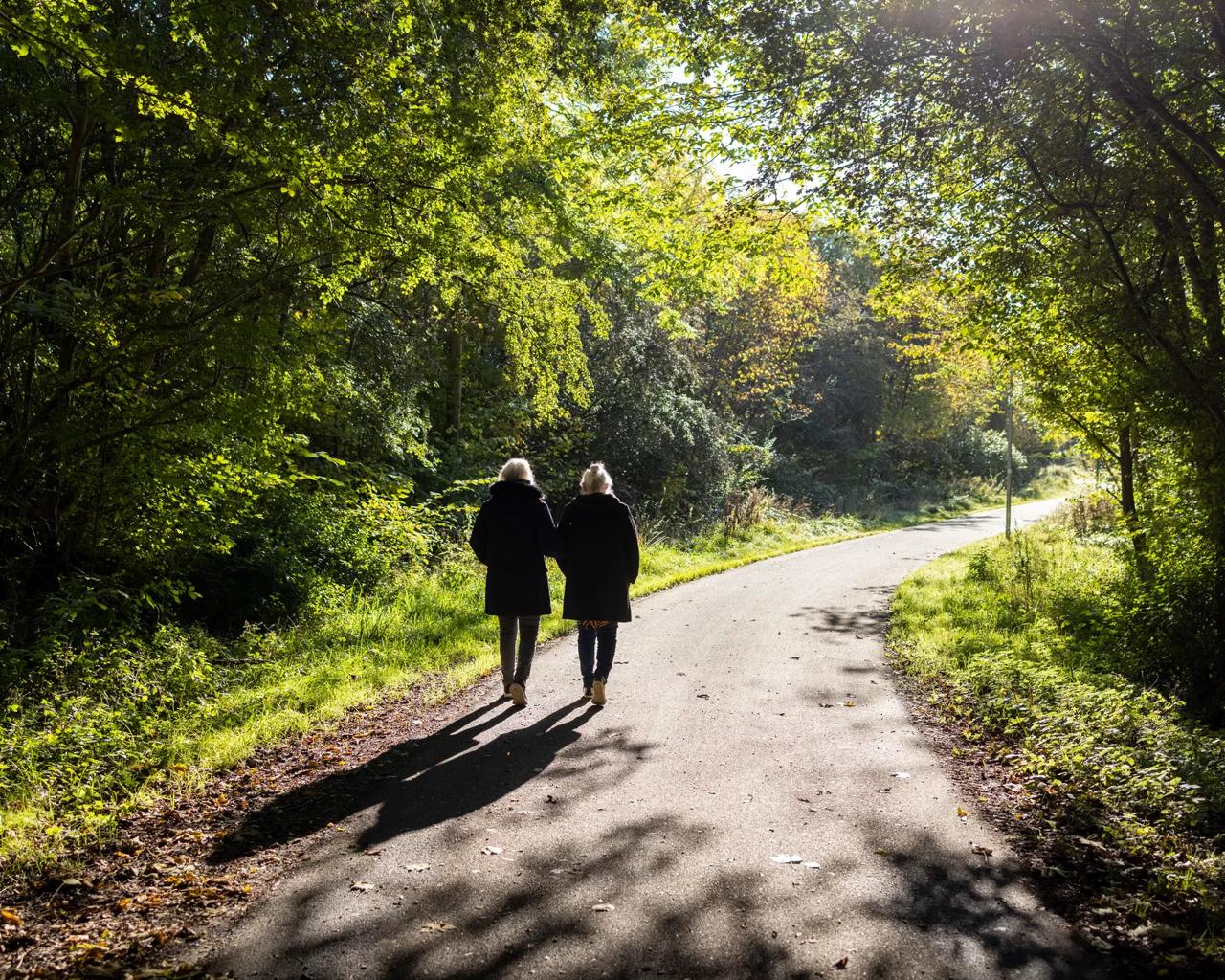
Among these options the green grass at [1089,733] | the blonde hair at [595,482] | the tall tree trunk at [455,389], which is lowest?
the green grass at [1089,733]

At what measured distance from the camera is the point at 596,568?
711cm

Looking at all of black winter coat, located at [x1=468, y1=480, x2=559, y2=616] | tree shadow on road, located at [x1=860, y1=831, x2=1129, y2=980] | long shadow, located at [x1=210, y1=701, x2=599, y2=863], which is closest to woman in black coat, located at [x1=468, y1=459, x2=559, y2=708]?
black winter coat, located at [x1=468, y1=480, x2=559, y2=616]

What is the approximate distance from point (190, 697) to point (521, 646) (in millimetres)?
2801

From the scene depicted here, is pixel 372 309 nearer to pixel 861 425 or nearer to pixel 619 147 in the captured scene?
pixel 619 147

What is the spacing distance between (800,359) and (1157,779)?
1328 inches

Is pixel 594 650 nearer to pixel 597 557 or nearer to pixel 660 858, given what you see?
pixel 597 557

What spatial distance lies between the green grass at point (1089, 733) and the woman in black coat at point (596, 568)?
9.88 feet

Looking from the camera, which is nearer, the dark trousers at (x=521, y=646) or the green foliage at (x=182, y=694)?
the green foliage at (x=182, y=694)

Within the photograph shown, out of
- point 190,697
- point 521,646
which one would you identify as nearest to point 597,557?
point 521,646

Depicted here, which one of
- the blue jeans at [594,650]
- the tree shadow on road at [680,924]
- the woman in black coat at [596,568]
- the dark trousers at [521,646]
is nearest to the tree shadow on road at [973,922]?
the tree shadow on road at [680,924]

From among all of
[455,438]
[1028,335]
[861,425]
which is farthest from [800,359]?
[1028,335]

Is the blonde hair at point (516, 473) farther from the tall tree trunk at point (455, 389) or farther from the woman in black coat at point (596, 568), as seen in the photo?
the tall tree trunk at point (455, 389)

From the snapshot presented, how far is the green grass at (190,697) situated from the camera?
15.1ft

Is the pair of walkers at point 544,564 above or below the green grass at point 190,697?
above
